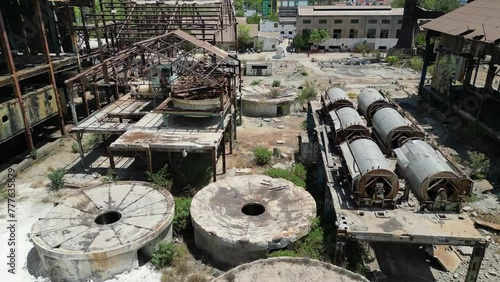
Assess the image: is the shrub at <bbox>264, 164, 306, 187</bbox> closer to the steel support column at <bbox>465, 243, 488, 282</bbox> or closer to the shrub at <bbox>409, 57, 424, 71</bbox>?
the steel support column at <bbox>465, 243, 488, 282</bbox>

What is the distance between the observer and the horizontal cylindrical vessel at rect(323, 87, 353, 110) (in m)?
18.2

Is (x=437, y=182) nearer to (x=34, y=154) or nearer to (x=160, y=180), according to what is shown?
(x=160, y=180)

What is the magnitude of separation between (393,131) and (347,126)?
1770 mm

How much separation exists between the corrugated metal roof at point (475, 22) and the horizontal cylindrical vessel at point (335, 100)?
25.4ft

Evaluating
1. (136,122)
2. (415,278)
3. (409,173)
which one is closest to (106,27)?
(136,122)

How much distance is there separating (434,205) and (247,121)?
15559 mm

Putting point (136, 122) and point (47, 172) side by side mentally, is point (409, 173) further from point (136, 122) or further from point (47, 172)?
point (47, 172)

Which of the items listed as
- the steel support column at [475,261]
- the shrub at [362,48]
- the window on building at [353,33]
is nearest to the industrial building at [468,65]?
the steel support column at [475,261]

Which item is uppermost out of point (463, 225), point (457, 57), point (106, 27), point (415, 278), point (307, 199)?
point (106, 27)

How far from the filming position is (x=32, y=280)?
1115 cm

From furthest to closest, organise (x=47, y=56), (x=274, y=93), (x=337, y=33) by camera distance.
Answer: (x=337, y=33), (x=274, y=93), (x=47, y=56)

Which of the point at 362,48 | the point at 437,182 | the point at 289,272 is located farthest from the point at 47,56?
the point at 362,48

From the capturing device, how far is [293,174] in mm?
16641

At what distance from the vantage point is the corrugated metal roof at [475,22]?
64.6 feet
